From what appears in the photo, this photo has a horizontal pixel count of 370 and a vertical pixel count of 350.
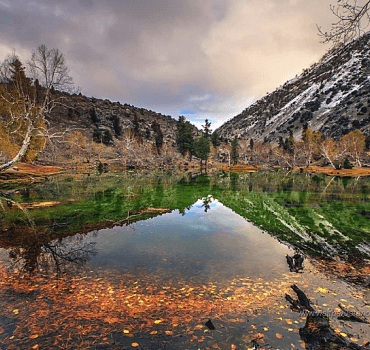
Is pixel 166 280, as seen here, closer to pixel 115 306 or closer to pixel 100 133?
pixel 115 306

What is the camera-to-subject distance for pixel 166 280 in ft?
22.5

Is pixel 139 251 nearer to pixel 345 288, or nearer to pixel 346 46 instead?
pixel 345 288

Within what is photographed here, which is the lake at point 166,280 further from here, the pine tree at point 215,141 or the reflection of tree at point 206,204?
the pine tree at point 215,141

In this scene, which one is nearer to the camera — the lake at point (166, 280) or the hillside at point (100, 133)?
the lake at point (166, 280)

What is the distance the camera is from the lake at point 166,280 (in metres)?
4.61

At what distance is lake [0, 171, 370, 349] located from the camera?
15.1ft

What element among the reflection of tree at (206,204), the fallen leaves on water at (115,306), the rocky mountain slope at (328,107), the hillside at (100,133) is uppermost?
the rocky mountain slope at (328,107)

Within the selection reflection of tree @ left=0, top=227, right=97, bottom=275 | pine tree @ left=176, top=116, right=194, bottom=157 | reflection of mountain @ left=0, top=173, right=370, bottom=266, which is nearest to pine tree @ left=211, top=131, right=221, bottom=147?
pine tree @ left=176, top=116, right=194, bottom=157

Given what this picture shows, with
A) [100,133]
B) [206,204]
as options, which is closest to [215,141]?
[100,133]

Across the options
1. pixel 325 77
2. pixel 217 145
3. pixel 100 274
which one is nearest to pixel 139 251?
pixel 100 274

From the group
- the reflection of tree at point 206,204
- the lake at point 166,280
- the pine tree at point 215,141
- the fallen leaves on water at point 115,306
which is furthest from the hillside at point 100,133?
the fallen leaves on water at point 115,306

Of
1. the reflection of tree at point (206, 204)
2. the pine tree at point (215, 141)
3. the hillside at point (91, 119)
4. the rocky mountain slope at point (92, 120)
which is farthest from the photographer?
the pine tree at point (215, 141)

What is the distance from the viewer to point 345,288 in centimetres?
639

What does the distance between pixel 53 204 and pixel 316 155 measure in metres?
99.6
